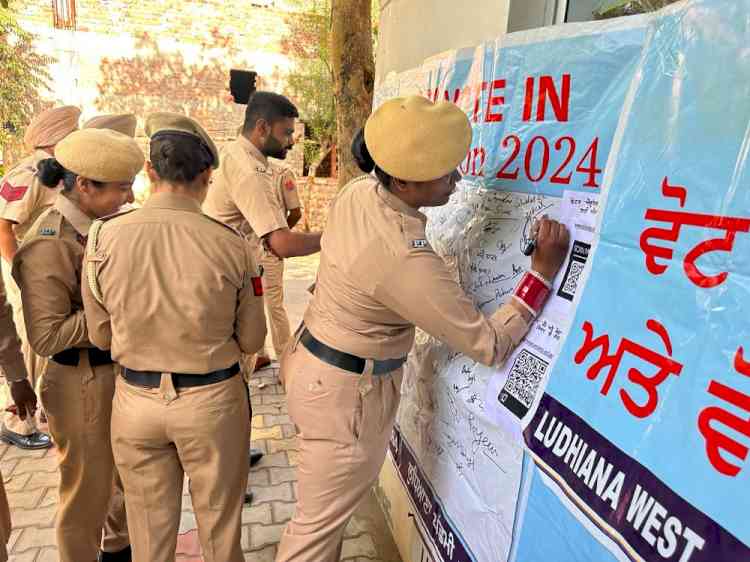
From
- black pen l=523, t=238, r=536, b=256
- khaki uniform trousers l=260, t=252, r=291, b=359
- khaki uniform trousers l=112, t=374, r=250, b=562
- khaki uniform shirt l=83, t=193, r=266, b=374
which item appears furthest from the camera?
khaki uniform trousers l=260, t=252, r=291, b=359

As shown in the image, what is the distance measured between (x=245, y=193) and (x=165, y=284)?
1301mm

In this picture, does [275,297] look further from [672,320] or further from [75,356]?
[672,320]

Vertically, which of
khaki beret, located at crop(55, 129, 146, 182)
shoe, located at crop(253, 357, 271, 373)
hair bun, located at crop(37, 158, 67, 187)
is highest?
khaki beret, located at crop(55, 129, 146, 182)

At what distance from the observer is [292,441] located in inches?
133

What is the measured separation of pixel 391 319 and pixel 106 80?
10.8 m

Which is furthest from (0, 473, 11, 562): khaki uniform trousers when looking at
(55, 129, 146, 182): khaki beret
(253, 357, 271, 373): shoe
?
(253, 357, 271, 373): shoe

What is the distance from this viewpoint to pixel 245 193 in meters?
2.80

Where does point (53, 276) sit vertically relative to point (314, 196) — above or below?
above

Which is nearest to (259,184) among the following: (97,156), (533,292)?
(97,156)

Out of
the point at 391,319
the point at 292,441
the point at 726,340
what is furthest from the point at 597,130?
the point at 292,441

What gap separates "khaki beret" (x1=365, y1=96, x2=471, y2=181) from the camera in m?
1.32

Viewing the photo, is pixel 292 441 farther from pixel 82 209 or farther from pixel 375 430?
pixel 82 209

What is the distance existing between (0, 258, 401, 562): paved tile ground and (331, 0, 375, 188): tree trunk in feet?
8.96

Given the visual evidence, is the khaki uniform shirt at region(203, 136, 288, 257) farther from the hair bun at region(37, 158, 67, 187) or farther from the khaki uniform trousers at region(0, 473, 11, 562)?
the khaki uniform trousers at region(0, 473, 11, 562)
